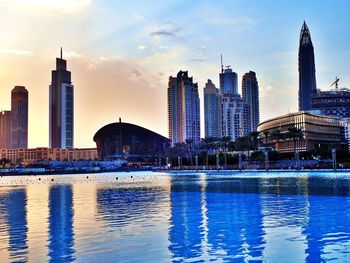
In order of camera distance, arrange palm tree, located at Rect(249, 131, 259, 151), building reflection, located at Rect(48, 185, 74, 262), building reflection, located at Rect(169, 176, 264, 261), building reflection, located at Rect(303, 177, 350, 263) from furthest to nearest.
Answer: palm tree, located at Rect(249, 131, 259, 151), building reflection, located at Rect(48, 185, 74, 262), building reflection, located at Rect(169, 176, 264, 261), building reflection, located at Rect(303, 177, 350, 263)

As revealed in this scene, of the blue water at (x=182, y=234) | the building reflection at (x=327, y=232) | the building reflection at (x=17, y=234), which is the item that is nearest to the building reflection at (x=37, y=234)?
the blue water at (x=182, y=234)

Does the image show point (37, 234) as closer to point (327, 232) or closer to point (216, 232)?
point (216, 232)

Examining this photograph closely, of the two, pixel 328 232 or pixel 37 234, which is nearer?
pixel 328 232

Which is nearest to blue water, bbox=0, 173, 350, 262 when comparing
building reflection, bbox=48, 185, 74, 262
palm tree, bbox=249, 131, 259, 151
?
building reflection, bbox=48, 185, 74, 262

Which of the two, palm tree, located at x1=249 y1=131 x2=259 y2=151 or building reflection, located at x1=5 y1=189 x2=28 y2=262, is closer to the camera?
building reflection, located at x1=5 y1=189 x2=28 y2=262

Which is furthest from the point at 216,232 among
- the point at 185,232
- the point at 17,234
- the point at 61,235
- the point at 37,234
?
the point at 17,234

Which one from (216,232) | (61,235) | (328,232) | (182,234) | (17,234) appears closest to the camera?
(328,232)

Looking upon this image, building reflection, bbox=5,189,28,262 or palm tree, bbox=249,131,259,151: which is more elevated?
palm tree, bbox=249,131,259,151

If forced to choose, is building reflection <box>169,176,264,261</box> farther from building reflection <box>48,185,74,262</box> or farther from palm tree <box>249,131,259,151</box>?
palm tree <box>249,131,259,151</box>

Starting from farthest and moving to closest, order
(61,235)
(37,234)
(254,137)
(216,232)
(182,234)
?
(254,137), (37,234), (61,235), (216,232), (182,234)

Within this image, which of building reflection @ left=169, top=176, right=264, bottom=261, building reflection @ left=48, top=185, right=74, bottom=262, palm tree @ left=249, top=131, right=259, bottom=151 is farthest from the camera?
palm tree @ left=249, top=131, right=259, bottom=151

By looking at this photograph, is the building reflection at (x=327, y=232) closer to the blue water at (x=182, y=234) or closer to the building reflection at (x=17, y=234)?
the blue water at (x=182, y=234)

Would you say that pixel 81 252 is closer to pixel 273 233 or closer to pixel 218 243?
pixel 218 243

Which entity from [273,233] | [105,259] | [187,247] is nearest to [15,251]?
[105,259]
